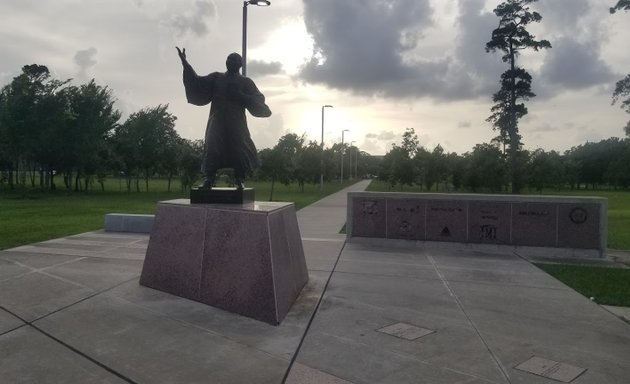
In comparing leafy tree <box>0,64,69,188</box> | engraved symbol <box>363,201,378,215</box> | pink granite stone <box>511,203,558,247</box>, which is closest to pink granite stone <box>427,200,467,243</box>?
pink granite stone <box>511,203,558,247</box>

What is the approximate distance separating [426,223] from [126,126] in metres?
38.4

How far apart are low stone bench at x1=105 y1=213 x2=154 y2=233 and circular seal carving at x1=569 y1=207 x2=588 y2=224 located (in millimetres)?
10637

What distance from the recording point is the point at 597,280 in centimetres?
891

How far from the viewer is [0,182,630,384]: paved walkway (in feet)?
14.8

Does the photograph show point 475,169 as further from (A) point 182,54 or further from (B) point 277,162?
(A) point 182,54

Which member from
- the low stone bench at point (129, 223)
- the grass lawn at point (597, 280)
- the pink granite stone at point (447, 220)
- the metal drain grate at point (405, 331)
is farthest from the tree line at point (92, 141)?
the metal drain grate at point (405, 331)

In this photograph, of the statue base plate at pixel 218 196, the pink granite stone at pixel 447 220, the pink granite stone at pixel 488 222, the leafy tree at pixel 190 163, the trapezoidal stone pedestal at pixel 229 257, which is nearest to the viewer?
the trapezoidal stone pedestal at pixel 229 257


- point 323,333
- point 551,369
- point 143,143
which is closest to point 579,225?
point 551,369

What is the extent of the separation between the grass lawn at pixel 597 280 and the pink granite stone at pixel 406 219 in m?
3.07

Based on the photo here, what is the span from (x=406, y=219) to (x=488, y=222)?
77.4 inches

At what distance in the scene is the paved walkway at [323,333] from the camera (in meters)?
4.50

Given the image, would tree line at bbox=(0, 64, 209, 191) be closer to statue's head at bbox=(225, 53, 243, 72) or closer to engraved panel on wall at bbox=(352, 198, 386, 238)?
engraved panel on wall at bbox=(352, 198, 386, 238)

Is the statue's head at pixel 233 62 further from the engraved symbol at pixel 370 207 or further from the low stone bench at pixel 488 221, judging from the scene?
the engraved symbol at pixel 370 207

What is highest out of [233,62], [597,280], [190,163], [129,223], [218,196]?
[233,62]
